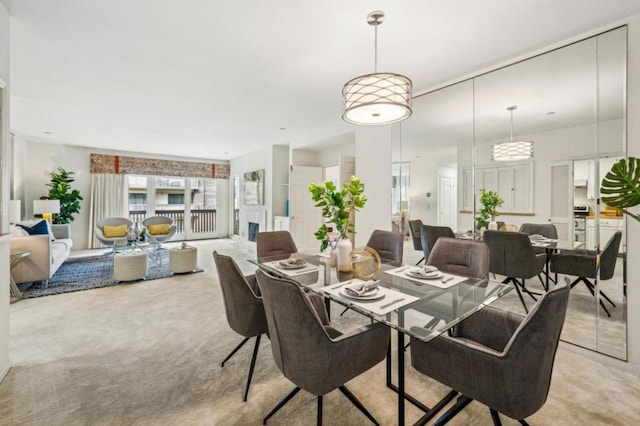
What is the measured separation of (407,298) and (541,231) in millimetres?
1839

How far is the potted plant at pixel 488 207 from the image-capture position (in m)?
2.90

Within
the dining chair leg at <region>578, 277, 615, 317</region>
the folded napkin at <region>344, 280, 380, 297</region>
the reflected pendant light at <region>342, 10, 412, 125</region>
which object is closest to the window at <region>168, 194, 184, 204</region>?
the reflected pendant light at <region>342, 10, 412, 125</region>

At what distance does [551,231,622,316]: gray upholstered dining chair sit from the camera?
7.05ft

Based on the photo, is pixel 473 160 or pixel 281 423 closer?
pixel 281 423

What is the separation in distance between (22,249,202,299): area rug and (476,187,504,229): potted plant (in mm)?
4241

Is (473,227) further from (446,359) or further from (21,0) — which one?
(21,0)

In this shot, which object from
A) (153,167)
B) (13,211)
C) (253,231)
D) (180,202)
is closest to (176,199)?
(180,202)

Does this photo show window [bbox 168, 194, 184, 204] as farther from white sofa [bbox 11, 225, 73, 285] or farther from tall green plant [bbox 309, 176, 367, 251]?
tall green plant [bbox 309, 176, 367, 251]

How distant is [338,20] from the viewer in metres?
2.07

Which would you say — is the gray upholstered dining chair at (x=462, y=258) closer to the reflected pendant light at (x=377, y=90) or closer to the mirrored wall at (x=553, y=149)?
the mirrored wall at (x=553, y=149)

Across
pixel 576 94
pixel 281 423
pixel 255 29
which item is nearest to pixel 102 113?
pixel 255 29

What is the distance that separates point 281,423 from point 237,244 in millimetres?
6498

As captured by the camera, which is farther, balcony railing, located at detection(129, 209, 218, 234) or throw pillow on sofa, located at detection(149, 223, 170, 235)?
balcony railing, located at detection(129, 209, 218, 234)

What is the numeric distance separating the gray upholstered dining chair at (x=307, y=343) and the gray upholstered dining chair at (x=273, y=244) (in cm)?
148
